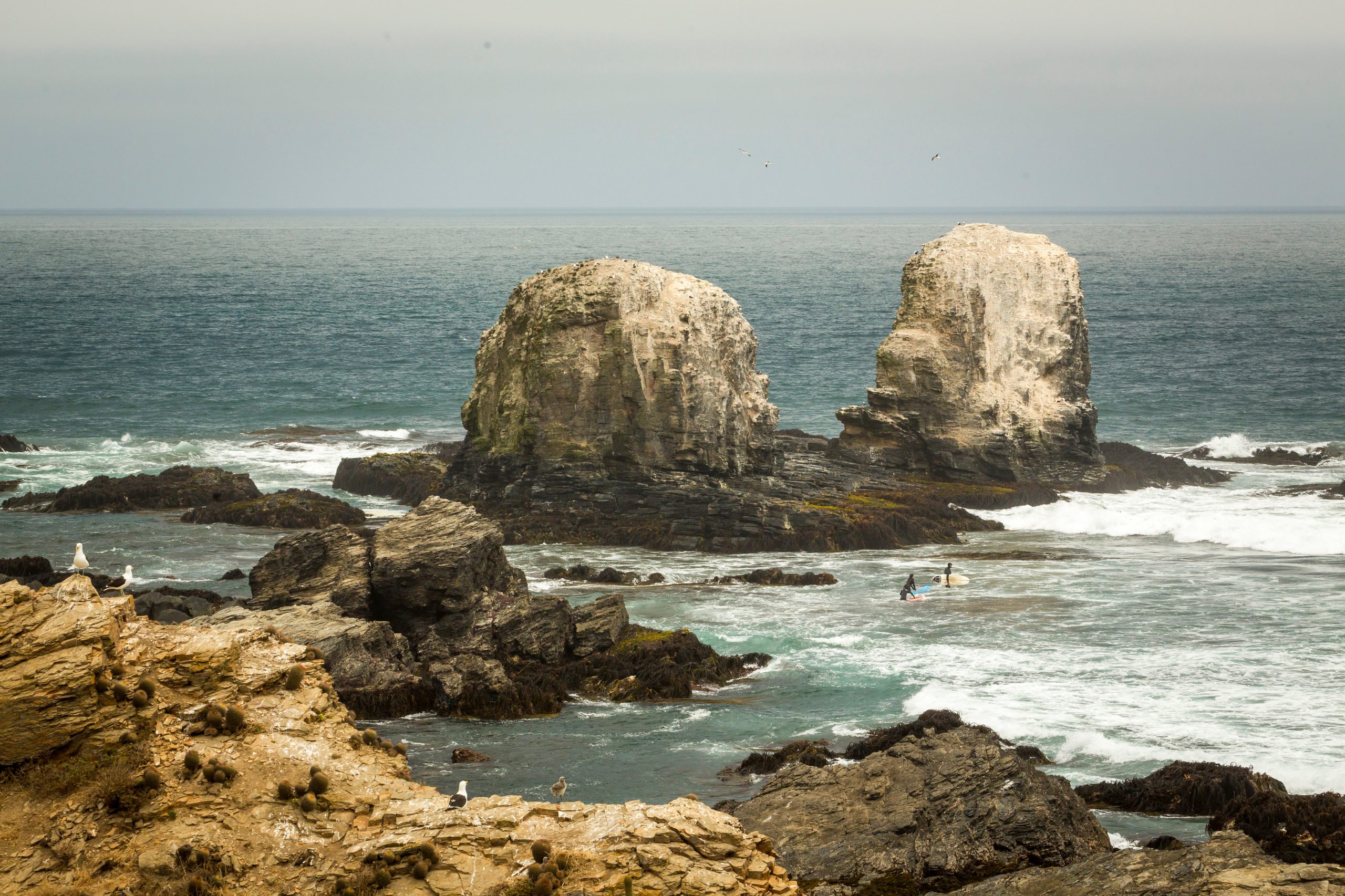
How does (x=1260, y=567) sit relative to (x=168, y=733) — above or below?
below

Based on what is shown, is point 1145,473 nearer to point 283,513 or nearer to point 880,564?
point 880,564

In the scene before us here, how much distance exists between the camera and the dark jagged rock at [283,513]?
45.9m

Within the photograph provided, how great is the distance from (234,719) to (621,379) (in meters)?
31.4

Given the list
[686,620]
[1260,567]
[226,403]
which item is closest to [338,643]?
[686,620]

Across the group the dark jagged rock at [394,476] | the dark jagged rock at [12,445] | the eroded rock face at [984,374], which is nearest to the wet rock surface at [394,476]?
the dark jagged rock at [394,476]

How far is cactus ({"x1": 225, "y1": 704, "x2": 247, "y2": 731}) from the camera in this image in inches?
609

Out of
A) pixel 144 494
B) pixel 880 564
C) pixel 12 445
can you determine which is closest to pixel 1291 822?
pixel 880 564

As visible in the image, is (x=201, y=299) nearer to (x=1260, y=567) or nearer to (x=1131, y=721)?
(x=1260, y=567)

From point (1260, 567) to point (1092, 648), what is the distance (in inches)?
501

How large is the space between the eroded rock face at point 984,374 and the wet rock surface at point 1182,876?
38.9 m

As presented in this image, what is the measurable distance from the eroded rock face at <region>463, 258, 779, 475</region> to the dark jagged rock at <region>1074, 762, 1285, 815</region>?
82.8 feet

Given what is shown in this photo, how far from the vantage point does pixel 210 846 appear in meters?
14.1

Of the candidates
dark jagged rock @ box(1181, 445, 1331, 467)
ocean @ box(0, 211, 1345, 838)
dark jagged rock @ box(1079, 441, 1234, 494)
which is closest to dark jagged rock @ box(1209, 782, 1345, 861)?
ocean @ box(0, 211, 1345, 838)

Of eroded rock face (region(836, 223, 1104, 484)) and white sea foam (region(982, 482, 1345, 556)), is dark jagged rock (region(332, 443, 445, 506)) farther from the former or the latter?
white sea foam (region(982, 482, 1345, 556))
